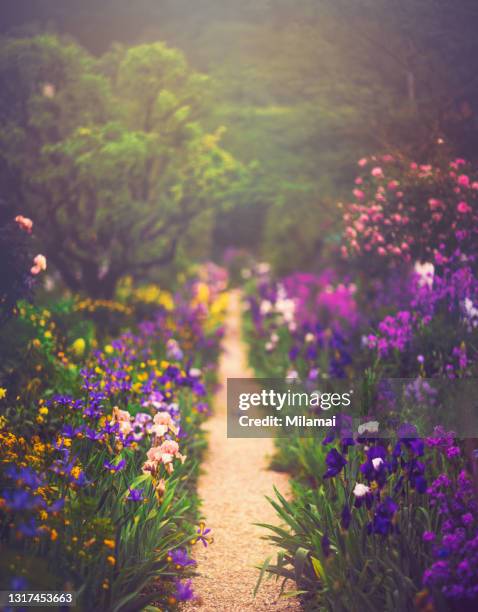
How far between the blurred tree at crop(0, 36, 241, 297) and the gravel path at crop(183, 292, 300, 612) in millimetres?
4170

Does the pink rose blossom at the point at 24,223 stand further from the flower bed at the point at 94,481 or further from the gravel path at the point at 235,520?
the gravel path at the point at 235,520

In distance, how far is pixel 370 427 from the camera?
12.1ft

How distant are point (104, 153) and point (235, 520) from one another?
605 cm

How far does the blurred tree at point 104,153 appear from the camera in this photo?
889 centimetres

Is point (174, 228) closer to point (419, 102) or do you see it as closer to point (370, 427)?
point (419, 102)

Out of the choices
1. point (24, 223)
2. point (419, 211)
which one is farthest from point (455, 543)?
point (24, 223)

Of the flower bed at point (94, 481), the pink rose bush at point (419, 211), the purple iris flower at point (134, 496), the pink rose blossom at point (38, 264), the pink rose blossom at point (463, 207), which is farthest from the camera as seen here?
the pink rose bush at point (419, 211)

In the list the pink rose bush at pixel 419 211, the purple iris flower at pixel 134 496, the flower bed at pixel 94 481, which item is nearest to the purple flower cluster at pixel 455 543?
the flower bed at pixel 94 481

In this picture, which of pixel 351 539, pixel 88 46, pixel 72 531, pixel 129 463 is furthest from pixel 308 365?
pixel 88 46

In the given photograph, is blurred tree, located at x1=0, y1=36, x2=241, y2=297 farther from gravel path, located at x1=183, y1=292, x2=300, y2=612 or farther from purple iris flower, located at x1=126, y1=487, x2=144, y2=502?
purple iris flower, located at x1=126, y1=487, x2=144, y2=502

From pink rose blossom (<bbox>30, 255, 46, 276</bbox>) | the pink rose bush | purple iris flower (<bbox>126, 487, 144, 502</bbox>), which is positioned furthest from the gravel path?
the pink rose bush

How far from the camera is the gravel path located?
384 centimetres

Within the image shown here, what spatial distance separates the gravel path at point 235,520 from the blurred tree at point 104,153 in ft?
13.7

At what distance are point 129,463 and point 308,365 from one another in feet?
12.9
